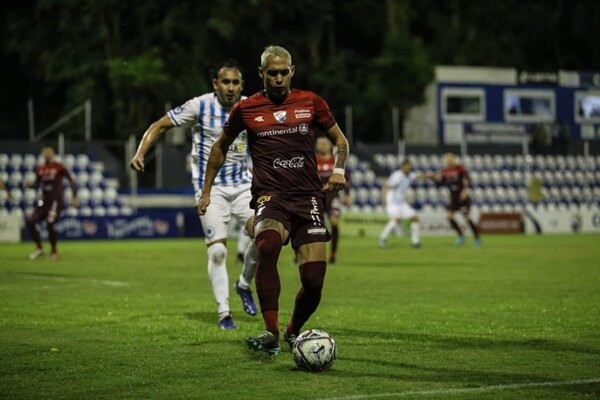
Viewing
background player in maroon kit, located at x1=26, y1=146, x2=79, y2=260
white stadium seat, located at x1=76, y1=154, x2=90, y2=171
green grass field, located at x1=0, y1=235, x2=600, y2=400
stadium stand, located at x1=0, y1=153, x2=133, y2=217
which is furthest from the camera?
white stadium seat, located at x1=76, y1=154, x2=90, y2=171

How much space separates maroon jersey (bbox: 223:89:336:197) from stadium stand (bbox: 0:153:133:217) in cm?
2788

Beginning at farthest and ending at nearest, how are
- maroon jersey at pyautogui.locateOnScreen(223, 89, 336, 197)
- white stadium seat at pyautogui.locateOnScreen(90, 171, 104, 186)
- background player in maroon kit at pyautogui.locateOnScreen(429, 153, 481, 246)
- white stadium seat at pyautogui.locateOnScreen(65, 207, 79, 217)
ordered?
white stadium seat at pyautogui.locateOnScreen(90, 171, 104, 186)
white stadium seat at pyautogui.locateOnScreen(65, 207, 79, 217)
background player in maroon kit at pyautogui.locateOnScreen(429, 153, 481, 246)
maroon jersey at pyautogui.locateOnScreen(223, 89, 336, 197)

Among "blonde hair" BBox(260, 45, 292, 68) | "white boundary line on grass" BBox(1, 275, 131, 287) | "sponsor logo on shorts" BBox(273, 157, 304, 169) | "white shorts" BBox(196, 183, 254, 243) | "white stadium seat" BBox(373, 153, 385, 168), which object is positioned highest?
"blonde hair" BBox(260, 45, 292, 68)

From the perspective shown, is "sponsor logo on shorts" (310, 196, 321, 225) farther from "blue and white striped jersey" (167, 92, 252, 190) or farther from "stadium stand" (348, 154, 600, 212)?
"stadium stand" (348, 154, 600, 212)

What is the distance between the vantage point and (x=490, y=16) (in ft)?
213

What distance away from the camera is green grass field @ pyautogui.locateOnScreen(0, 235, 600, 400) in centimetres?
756

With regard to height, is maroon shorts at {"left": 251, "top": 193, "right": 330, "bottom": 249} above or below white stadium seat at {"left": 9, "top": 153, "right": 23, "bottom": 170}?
below

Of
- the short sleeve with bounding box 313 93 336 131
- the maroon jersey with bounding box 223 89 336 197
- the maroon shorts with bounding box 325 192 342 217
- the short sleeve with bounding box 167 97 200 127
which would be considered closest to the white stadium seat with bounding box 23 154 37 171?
the maroon shorts with bounding box 325 192 342 217

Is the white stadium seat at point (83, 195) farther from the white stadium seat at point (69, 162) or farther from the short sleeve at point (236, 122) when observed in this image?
the short sleeve at point (236, 122)

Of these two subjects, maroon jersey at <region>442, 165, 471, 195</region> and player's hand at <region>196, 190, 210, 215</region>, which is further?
maroon jersey at <region>442, 165, 471, 195</region>

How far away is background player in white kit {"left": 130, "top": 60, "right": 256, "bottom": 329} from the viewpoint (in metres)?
11.1

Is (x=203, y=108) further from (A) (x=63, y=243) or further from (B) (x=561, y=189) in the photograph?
(B) (x=561, y=189)

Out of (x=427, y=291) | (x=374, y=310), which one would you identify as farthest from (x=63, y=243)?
(x=374, y=310)

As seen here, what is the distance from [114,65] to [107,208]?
11.5 meters
